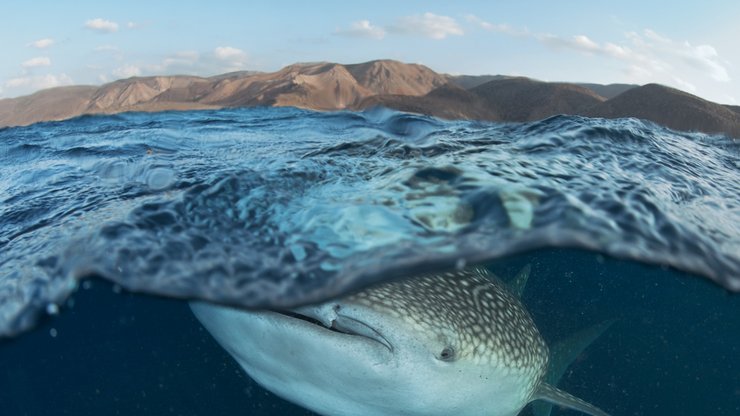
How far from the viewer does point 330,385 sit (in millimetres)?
3229

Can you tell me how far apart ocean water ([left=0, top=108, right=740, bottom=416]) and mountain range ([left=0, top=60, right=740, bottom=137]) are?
26.9 feet

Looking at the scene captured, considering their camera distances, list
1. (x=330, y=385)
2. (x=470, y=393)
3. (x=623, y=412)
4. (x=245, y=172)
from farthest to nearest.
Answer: (x=623, y=412), (x=245, y=172), (x=470, y=393), (x=330, y=385)

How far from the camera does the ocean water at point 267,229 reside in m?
3.69

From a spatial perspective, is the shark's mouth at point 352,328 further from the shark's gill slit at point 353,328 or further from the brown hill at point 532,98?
the brown hill at point 532,98

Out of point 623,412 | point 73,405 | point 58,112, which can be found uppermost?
point 58,112

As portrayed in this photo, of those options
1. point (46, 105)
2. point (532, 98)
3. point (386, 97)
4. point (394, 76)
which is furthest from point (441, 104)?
point (46, 105)

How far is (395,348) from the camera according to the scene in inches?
118

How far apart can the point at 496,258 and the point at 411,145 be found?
10.5 ft

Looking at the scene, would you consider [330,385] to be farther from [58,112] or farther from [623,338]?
[58,112]

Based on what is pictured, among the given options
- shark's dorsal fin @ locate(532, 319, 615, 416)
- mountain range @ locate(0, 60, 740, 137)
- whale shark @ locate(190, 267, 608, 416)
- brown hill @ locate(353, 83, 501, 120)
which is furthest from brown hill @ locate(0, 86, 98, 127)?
shark's dorsal fin @ locate(532, 319, 615, 416)

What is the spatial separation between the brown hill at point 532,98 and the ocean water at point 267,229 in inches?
431

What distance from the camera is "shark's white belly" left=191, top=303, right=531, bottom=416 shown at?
294 centimetres

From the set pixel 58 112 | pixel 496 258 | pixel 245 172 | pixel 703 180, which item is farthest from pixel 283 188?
pixel 58 112

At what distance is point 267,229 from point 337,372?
4.61 ft
